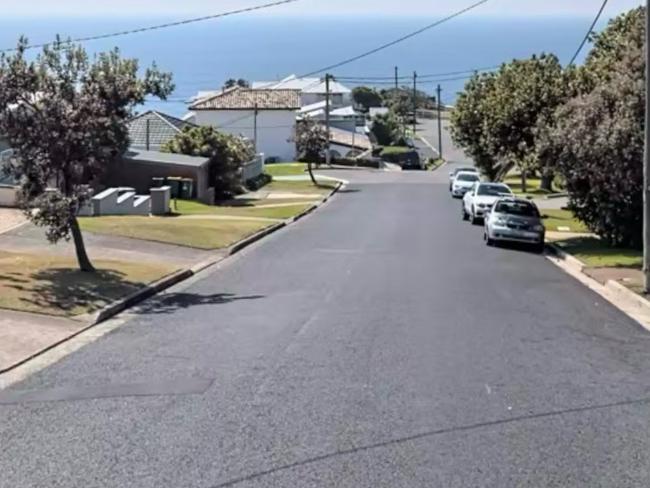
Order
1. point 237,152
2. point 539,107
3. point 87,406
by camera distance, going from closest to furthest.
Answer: point 87,406, point 539,107, point 237,152

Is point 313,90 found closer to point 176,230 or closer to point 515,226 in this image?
point 515,226

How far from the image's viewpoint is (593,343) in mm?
14758

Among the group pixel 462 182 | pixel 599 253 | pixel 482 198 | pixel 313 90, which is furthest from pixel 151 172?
pixel 313 90

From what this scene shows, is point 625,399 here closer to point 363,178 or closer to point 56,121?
point 56,121

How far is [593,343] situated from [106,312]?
7523 mm

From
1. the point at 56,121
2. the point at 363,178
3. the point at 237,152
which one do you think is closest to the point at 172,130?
Result: the point at 363,178

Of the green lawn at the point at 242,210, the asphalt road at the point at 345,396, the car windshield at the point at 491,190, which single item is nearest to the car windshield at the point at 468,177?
the green lawn at the point at 242,210

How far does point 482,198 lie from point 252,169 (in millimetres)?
29759

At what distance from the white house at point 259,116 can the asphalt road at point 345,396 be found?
80.6 meters

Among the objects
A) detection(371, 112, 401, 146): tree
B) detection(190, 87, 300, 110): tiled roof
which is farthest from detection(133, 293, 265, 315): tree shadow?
detection(371, 112, 401, 146): tree

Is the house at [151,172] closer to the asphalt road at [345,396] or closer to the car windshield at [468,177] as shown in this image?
the car windshield at [468,177]

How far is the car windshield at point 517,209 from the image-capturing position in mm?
33750

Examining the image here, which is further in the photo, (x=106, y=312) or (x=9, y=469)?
(x=106, y=312)

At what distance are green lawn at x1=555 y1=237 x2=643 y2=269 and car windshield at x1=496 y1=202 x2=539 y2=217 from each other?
136 centimetres
